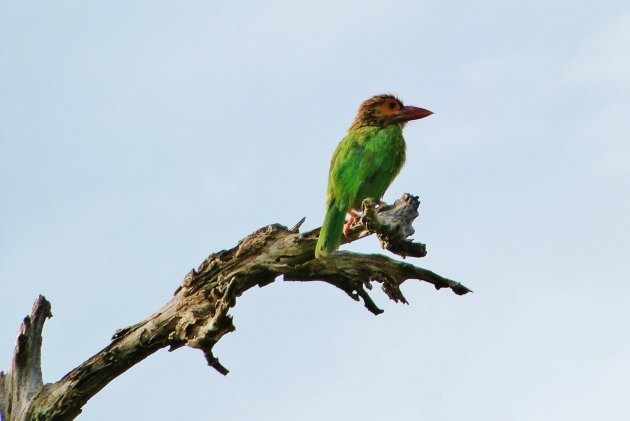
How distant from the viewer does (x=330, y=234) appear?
22.9ft

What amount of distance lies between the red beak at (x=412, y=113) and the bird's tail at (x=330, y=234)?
264 centimetres

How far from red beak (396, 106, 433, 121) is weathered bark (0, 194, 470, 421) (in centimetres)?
314

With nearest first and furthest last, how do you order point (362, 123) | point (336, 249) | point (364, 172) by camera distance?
point (336, 249), point (364, 172), point (362, 123)

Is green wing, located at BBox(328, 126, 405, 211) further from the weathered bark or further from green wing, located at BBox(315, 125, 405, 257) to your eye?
the weathered bark

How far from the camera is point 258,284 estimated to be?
6.88 meters

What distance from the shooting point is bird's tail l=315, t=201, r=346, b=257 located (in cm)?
678

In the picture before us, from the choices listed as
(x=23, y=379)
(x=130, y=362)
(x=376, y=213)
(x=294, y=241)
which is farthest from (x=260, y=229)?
(x=23, y=379)

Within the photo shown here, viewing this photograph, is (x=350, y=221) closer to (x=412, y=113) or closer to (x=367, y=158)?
(x=367, y=158)

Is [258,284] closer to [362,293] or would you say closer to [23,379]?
[362,293]

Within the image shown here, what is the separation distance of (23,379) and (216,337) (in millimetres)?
1383

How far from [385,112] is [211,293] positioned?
157 inches

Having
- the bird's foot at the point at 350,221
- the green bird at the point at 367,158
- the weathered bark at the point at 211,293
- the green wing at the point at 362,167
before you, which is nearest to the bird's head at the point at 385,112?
the green bird at the point at 367,158

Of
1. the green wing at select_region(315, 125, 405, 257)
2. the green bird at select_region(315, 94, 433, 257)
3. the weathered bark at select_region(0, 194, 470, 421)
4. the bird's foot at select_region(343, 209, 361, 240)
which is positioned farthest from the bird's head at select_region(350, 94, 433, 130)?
the weathered bark at select_region(0, 194, 470, 421)

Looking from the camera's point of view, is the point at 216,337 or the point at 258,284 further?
the point at 258,284
